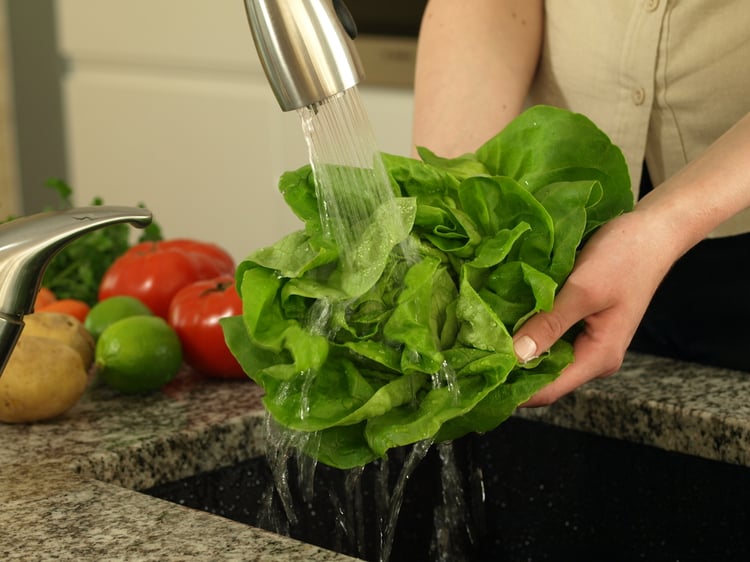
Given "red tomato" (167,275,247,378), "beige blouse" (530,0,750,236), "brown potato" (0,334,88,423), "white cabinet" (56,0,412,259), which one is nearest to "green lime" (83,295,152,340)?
"red tomato" (167,275,247,378)

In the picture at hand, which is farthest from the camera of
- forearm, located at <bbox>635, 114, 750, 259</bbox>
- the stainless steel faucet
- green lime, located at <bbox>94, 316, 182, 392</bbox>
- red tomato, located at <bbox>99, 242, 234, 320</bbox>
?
red tomato, located at <bbox>99, 242, 234, 320</bbox>

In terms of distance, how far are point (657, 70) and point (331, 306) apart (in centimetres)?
50

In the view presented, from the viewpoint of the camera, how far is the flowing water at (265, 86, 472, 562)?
681 mm

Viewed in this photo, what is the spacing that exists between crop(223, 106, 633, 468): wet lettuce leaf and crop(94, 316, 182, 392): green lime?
19cm

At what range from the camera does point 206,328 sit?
104 cm

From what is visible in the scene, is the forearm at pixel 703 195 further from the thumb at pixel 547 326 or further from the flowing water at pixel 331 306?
the flowing water at pixel 331 306

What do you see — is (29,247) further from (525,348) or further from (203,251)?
(203,251)

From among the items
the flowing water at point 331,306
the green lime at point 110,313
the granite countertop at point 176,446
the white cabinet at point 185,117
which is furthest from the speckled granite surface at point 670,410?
the white cabinet at point 185,117

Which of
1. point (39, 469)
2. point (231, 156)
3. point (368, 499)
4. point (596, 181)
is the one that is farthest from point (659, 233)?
point (231, 156)

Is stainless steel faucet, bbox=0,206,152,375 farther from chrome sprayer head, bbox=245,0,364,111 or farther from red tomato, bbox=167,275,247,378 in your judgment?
red tomato, bbox=167,275,247,378

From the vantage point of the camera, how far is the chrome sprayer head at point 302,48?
0.60m

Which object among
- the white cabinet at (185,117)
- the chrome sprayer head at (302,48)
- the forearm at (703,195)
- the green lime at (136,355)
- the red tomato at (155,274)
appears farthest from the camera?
the white cabinet at (185,117)

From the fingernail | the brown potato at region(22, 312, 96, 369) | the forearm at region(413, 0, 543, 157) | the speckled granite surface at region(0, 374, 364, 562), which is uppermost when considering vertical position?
the forearm at region(413, 0, 543, 157)

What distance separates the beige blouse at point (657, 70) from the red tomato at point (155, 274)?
0.45m
